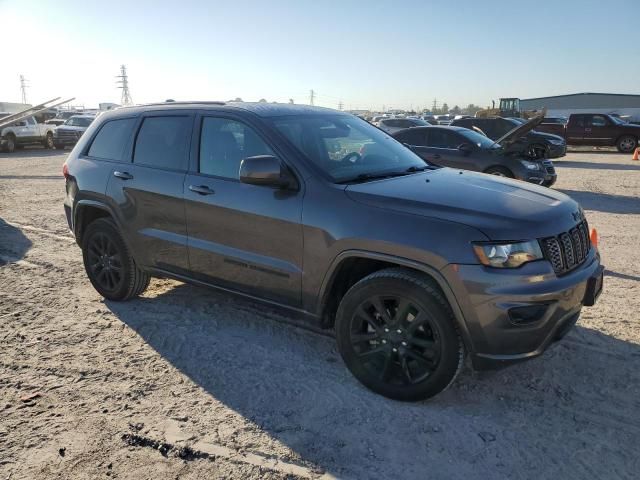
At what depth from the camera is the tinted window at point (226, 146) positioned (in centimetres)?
391

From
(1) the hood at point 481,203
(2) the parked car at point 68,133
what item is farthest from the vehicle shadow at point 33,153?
(1) the hood at point 481,203

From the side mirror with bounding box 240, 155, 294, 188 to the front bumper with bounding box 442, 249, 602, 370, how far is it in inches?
49.8

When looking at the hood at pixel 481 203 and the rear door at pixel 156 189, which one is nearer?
the hood at pixel 481 203

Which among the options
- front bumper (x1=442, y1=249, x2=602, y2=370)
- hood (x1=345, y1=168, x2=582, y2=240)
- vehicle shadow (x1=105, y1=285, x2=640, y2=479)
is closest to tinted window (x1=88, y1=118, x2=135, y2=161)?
vehicle shadow (x1=105, y1=285, x2=640, y2=479)

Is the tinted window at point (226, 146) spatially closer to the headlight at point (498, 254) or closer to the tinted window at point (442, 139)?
the headlight at point (498, 254)

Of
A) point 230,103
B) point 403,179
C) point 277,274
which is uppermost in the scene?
point 230,103

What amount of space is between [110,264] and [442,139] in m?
8.54

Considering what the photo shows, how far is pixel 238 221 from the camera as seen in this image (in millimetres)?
3836

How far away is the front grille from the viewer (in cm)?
307

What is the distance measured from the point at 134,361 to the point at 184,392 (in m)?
0.65

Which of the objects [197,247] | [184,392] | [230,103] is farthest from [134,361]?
[230,103]

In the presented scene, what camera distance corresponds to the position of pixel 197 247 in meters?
4.16

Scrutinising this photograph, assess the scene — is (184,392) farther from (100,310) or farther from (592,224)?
(592,224)

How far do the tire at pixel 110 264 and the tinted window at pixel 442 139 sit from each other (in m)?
8.25
